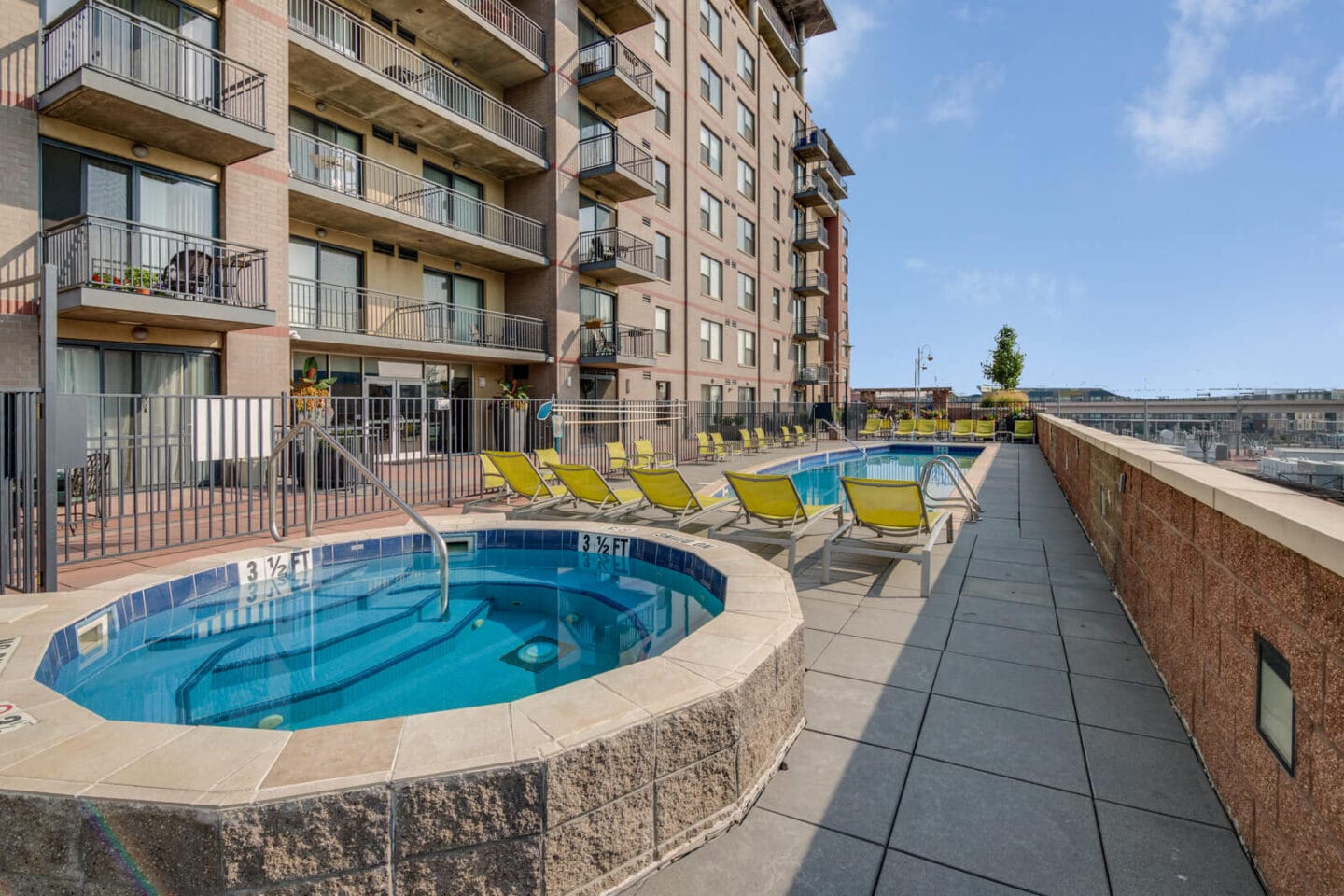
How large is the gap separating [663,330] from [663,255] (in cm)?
285

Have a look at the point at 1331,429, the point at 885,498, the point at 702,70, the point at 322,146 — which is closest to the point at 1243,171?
the point at 702,70

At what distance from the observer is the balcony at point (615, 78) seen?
19.4 metres

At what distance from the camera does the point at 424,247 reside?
17094 millimetres

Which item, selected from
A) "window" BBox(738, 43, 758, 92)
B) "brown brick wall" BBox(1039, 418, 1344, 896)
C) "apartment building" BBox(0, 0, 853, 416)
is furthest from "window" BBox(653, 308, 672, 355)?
"brown brick wall" BBox(1039, 418, 1344, 896)

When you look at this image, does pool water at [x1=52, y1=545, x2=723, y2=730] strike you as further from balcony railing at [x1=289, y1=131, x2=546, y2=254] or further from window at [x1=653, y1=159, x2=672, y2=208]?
window at [x1=653, y1=159, x2=672, y2=208]

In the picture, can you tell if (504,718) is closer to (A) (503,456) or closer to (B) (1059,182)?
(A) (503,456)

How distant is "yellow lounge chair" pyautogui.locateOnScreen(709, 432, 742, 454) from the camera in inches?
809

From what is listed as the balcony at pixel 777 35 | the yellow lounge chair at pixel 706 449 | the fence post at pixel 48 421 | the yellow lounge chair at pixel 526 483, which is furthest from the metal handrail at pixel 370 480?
the balcony at pixel 777 35

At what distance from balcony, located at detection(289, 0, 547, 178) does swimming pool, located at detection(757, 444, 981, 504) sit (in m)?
11.5

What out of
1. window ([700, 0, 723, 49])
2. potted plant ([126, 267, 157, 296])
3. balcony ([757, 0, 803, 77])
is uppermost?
balcony ([757, 0, 803, 77])

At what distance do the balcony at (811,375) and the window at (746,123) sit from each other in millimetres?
12353

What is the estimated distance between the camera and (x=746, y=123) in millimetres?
30016

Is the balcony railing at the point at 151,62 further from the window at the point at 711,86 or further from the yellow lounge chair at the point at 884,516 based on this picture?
the window at the point at 711,86

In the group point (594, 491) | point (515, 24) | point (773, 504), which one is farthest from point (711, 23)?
point (773, 504)
